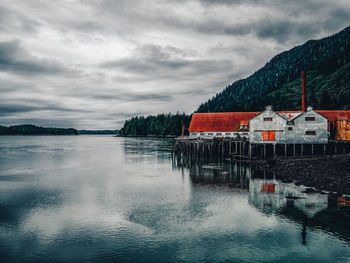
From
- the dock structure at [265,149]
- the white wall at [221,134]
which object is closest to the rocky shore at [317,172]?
the dock structure at [265,149]

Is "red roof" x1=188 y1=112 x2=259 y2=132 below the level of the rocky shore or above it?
above

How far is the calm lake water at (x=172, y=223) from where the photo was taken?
516 inches

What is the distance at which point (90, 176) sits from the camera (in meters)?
34.6

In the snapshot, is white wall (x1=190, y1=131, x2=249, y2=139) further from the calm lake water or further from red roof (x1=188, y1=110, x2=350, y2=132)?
the calm lake water

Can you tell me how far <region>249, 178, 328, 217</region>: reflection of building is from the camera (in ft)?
62.8

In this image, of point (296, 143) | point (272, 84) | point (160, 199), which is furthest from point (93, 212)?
point (272, 84)

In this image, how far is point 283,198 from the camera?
71.3 ft

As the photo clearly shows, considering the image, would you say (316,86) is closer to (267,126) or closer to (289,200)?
(267,126)

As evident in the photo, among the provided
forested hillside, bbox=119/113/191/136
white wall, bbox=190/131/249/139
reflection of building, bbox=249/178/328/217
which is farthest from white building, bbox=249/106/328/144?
forested hillside, bbox=119/113/191/136

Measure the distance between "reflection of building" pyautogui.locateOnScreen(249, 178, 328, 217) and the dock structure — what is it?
16686 mm

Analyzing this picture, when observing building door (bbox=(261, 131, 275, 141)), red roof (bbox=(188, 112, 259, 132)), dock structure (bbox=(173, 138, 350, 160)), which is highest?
red roof (bbox=(188, 112, 259, 132))

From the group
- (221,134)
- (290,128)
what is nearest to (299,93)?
(221,134)

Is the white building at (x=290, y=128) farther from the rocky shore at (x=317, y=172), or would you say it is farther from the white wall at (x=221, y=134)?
the white wall at (x=221, y=134)

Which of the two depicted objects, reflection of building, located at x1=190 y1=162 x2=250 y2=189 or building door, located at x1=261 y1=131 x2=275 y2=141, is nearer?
reflection of building, located at x1=190 y1=162 x2=250 y2=189
